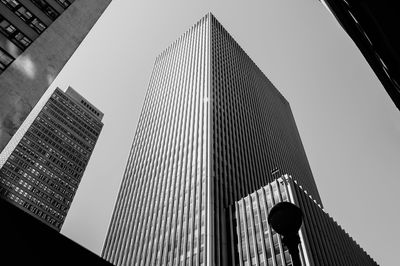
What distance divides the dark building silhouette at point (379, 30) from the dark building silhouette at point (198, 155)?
47.8 metres

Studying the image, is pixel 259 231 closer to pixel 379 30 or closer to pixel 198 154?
Answer: pixel 198 154

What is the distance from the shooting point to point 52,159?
449 ft

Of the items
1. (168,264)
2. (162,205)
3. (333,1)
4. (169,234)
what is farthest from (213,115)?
(333,1)

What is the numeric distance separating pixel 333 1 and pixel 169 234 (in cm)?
6067

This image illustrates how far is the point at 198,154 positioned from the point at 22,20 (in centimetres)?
5357

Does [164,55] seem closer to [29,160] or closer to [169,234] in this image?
[29,160]

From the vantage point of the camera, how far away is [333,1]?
17891 millimetres

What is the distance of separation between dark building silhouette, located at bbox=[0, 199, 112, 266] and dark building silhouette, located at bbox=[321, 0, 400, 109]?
37.7ft

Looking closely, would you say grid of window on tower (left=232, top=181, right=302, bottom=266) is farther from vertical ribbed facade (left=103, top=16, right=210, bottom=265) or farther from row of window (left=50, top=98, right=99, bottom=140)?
row of window (left=50, top=98, right=99, bottom=140)

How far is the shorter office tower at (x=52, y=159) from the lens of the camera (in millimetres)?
120188

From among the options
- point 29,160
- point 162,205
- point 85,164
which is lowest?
point 162,205

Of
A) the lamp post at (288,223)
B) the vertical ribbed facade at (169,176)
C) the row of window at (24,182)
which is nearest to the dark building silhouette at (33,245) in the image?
the lamp post at (288,223)

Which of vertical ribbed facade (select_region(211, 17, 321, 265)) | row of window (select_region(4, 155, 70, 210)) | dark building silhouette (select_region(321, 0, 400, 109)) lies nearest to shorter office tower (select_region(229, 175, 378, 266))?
vertical ribbed facade (select_region(211, 17, 321, 265))

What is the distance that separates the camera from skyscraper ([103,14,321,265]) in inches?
2628
